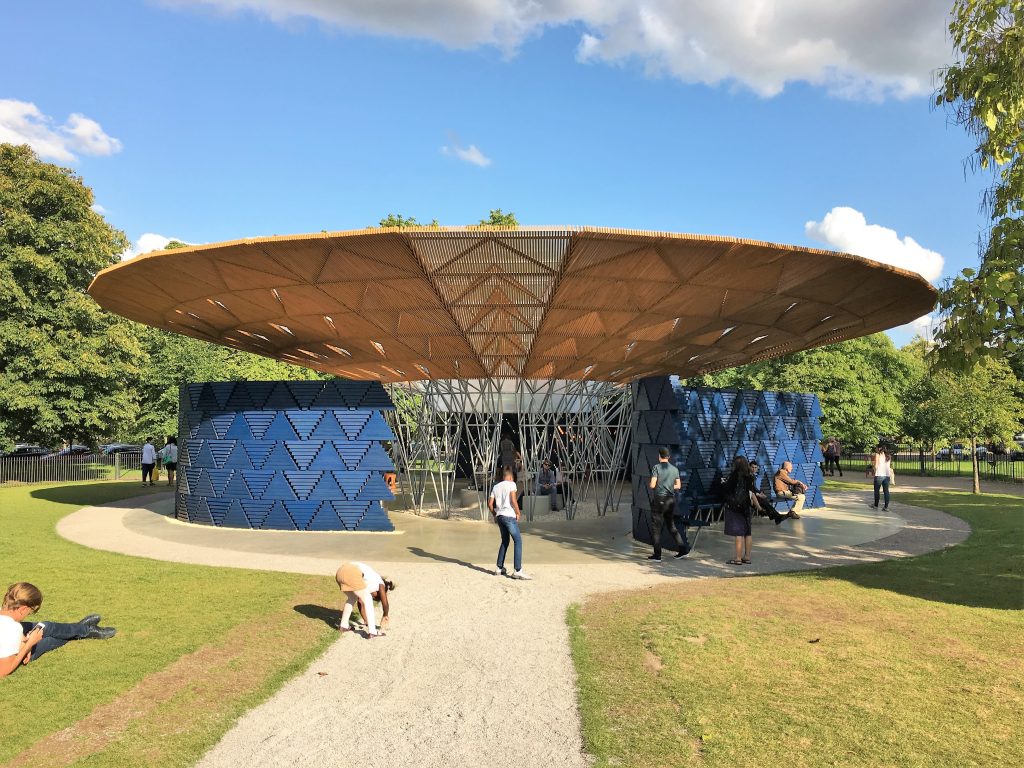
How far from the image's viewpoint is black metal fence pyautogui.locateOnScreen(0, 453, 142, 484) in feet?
106

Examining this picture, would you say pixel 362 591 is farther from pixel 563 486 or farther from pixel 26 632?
pixel 563 486

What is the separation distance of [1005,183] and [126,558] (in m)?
16.3

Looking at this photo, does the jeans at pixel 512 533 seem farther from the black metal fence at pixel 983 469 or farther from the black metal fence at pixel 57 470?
the black metal fence at pixel 983 469

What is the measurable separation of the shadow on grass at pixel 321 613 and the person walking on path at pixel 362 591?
1.07 ft

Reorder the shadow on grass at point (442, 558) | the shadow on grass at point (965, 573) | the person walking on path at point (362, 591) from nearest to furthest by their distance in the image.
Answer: the person walking on path at point (362, 591), the shadow on grass at point (965, 573), the shadow on grass at point (442, 558)

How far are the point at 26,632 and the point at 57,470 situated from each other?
33.0m

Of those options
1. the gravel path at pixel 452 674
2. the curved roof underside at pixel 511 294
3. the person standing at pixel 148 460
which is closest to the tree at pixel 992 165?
the curved roof underside at pixel 511 294

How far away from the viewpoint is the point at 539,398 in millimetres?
30078

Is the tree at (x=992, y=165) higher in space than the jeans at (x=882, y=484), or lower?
higher

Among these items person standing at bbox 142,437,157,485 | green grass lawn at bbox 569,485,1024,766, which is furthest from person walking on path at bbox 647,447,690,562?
person standing at bbox 142,437,157,485

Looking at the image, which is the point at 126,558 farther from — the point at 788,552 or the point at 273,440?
the point at 788,552

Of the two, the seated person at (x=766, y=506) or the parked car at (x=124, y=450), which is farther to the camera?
the parked car at (x=124, y=450)

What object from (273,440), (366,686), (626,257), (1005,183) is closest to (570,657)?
(366,686)

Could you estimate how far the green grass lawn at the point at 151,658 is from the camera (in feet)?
16.8
